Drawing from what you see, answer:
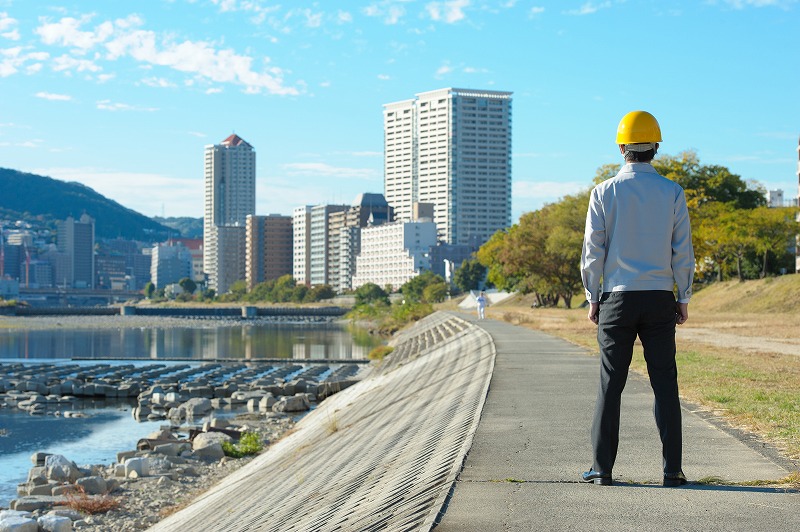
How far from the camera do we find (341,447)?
1278 centimetres

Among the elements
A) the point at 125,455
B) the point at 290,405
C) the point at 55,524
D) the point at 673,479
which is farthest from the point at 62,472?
the point at 673,479

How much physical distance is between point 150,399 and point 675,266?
27.8 metres

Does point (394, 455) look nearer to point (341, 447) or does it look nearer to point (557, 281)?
point (341, 447)

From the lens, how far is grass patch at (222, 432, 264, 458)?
742 inches

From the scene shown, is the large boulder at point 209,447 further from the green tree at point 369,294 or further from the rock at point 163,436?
the green tree at point 369,294

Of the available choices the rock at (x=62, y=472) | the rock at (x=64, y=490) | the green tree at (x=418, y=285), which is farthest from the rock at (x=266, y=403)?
the green tree at (x=418, y=285)

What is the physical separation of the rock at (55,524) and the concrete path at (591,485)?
5586mm

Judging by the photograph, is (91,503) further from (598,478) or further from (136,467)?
(598,478)

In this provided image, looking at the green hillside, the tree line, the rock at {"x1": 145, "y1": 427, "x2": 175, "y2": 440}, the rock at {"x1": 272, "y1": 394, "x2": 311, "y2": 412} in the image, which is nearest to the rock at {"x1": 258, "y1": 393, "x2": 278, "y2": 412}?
the rock at {"x1": 272, "y1": 394, "x2": 311, "y2": 412}

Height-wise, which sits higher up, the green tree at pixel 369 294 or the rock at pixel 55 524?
the rock at pixel 55 524

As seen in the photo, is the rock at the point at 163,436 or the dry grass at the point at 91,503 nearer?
the dry grass at the point at 91,503

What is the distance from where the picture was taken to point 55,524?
1182cm

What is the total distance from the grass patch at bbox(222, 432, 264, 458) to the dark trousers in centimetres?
1387

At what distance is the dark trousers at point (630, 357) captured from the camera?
18.8 ft
